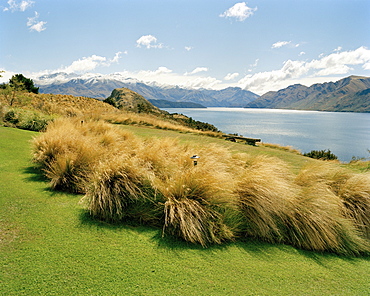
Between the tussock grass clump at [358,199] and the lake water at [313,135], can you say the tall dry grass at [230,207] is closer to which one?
the tussock grass clump at [358,199]

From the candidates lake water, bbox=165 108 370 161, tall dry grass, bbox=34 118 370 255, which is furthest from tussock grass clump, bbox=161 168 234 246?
lake water, bbox=165 108 370 161

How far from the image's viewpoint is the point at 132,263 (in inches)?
94.7

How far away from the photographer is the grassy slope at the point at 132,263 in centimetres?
210

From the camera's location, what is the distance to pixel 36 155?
4.91 metres

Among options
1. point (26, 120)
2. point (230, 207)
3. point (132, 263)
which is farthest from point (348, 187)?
point (26, 120)

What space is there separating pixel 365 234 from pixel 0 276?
4.76 m

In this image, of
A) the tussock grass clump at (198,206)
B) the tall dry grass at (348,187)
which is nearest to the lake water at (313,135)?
the tall dry grass at (348,187)

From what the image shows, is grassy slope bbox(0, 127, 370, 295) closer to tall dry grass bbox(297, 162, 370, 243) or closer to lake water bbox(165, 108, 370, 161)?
tall dry grass bbox(297, 162, 370, 243)

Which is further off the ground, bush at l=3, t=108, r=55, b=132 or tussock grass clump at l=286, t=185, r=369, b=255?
bush at l=3, t=108, r=55, b=132

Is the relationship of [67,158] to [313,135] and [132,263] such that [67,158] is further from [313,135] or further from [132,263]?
[313,135]

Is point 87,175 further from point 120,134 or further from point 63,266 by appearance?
point 120,134

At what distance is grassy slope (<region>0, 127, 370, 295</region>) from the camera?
2.10 metres

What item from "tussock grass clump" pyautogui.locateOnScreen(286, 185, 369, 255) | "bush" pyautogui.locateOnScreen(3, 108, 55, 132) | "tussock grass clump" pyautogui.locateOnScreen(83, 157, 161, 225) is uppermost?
"bush" pyautogui.locateOnScreen(3, 108, 55, 132)

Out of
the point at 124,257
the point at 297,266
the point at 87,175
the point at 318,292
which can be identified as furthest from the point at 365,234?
the point at 87,175
